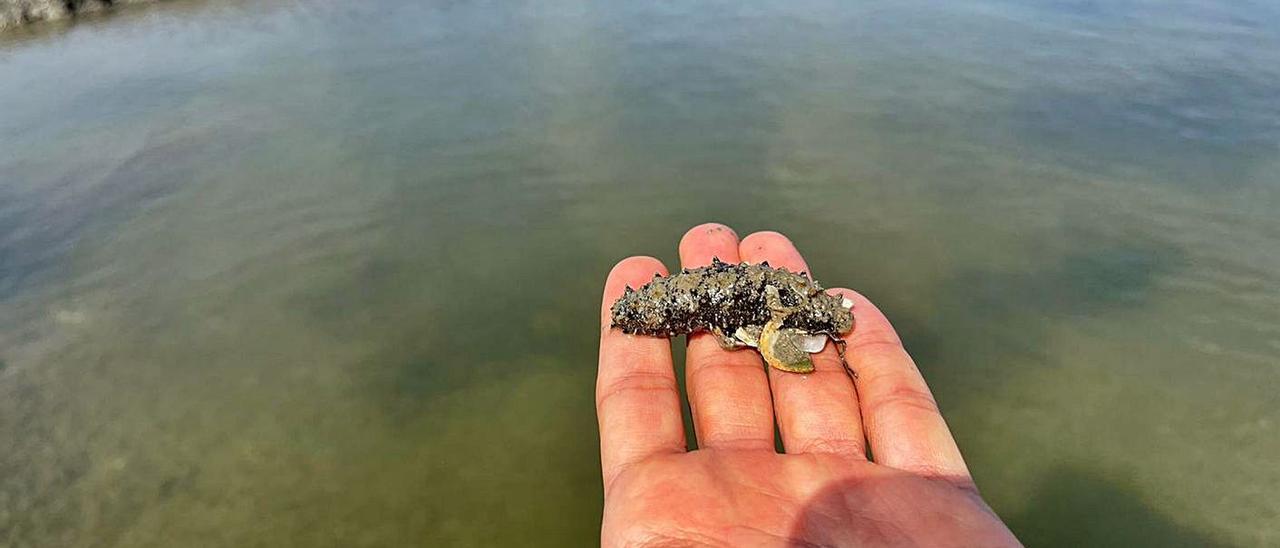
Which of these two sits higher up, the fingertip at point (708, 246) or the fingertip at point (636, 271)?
the fingertip at point (708, 246)

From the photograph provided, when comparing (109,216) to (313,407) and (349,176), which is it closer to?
(349,176)

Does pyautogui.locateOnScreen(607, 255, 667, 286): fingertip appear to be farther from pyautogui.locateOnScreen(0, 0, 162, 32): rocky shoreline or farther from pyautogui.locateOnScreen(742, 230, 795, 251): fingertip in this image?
pyautogui.locateOnScreen(0, 0, 162, 32): rocky shoreline

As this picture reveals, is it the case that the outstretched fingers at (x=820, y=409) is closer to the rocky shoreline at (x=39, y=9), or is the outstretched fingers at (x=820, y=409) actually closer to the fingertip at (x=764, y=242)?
the fingertip at (x=764, y=242)

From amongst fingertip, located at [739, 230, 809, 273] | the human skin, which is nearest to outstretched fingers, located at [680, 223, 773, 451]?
the human skin

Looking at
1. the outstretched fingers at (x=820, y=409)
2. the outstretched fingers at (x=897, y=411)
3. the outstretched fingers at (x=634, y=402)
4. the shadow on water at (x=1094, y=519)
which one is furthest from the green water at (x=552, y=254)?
the outstretched fingers at (x=820, y=409)

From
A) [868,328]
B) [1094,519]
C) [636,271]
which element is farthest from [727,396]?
[1094,519]

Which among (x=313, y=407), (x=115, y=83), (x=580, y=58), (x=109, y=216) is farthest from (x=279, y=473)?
(x=115, y=83)
